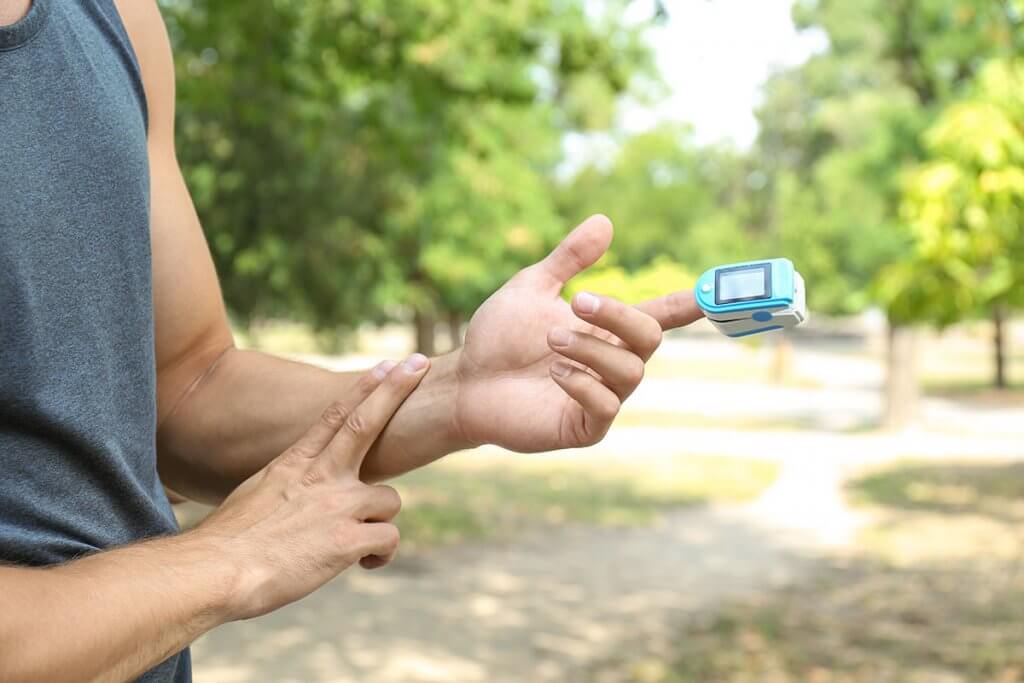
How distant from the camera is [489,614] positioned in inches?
255

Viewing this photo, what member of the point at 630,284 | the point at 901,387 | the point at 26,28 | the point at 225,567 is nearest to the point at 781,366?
the point at 901,387

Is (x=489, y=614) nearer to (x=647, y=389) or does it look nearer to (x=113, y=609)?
(x=113, y=609)

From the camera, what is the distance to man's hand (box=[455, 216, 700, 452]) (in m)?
1.34

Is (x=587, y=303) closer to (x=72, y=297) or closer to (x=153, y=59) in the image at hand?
(x=72, y=297)

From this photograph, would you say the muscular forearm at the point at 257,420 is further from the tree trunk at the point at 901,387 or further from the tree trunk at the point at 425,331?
the tree trunk at the point at 425,331

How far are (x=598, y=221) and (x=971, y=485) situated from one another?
11256 millimetres

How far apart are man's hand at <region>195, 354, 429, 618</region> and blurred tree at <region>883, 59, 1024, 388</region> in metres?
4.76

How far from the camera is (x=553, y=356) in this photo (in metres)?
1.45

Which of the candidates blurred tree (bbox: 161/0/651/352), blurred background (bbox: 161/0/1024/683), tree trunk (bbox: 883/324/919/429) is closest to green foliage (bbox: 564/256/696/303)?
blurred background (bbox: 161/0/1024/683)

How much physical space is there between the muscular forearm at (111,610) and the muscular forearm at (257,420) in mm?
341

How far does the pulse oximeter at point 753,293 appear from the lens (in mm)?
1393

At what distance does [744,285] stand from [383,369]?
0.51 meters

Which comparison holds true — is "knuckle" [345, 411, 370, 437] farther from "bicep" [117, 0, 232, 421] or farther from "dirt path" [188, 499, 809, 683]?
"dirt path" [188, 499, 809, 683]

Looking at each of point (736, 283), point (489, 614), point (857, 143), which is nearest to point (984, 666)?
point (489, 614)
